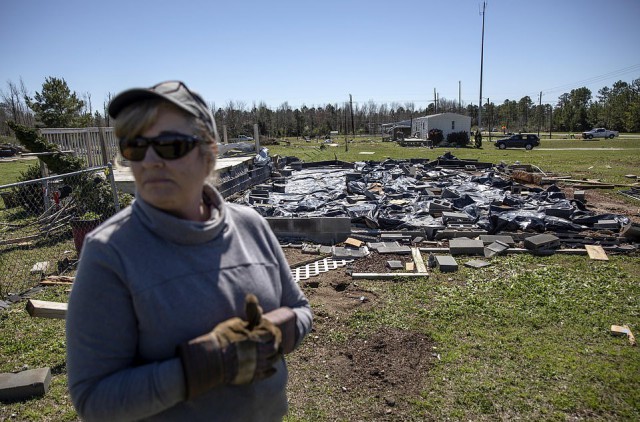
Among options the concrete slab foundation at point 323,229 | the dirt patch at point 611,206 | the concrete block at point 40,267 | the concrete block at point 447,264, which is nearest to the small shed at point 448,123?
the dirt patch at point 611,206

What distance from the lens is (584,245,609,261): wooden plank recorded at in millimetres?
7215

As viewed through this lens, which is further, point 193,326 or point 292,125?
point 292,125

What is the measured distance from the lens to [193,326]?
4.37 feet

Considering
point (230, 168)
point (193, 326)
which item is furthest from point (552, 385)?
point (230, 168)

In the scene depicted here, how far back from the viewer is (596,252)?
24.5ft

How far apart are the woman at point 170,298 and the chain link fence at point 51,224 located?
5.73 meters

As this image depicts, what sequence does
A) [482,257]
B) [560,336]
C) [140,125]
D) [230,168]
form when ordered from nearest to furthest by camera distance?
[140,125]
[560,336]
[482,257]
[230,168]

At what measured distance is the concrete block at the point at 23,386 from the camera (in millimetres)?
3719

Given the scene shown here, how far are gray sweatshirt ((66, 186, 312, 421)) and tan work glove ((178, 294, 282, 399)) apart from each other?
48 mm

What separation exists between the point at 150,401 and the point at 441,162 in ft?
67.4

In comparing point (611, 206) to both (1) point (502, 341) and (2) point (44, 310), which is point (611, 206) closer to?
(1) point (502, 341)

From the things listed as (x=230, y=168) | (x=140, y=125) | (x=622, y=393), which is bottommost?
(x=622, y=393)

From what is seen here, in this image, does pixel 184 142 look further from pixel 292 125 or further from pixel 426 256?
pixel 292 125

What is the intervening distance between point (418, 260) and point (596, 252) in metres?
3.32
